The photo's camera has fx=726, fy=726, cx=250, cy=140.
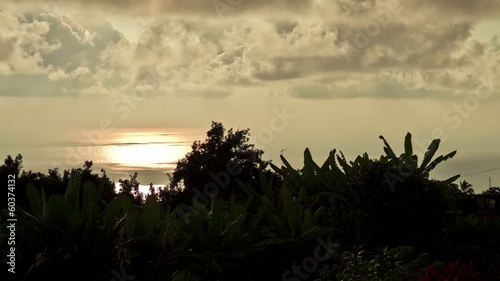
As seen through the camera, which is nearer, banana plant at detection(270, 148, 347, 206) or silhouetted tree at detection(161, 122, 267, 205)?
banana plant at detection(270, 148, 347, 206)

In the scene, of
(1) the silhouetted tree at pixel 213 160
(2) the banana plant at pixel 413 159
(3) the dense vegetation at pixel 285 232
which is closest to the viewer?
(3) the dense vegetation at pixel 285 232

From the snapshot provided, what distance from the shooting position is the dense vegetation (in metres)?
9.57

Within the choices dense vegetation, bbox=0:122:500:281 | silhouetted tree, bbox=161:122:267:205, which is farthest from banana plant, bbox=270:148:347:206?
silhouetted tree, bbox=161:122:267:205

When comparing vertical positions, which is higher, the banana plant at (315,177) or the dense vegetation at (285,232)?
the banana plant at (315,177)

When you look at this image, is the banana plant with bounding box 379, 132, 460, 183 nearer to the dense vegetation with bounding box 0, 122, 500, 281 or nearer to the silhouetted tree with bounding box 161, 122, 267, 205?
the dense vegetation with bounding box 0, 122, 500, 281

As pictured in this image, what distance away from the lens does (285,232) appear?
1152cm

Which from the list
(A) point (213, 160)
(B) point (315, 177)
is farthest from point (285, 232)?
(A) point (213, 160)

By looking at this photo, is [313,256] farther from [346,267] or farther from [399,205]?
[399,205]

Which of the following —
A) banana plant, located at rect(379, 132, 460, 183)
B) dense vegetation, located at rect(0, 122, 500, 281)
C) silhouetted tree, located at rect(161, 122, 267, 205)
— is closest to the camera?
dense vegetation, located at rect(0, 122, 500, 281)

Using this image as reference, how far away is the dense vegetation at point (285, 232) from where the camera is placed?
9570mm

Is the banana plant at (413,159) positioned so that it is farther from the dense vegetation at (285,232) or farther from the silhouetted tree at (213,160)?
the silhouetted tree at (213,160)

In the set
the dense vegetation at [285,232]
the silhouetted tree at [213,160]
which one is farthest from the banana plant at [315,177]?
the silhouetted tree at [213,160]

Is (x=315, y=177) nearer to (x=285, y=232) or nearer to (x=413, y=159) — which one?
(x=413, y=159)

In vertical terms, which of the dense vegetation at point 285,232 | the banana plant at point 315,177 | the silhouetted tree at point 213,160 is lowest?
the dense vegetation at point 285,232
